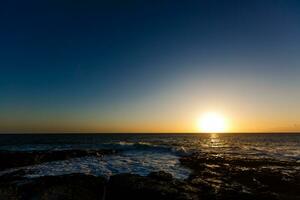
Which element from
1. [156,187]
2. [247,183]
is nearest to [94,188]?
[156,187]

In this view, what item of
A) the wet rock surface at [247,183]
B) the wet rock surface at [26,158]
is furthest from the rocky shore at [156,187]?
the wet rock surface at [26,158]

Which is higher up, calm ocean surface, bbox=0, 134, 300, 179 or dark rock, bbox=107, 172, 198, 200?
calm ocean surface, bbox=0, 134, 300, 179

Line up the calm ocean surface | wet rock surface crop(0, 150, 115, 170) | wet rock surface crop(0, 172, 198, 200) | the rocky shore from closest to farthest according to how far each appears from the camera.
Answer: wet rock surface crop(0, 172, 198, 200) → the rocky shore → the calm ocean surface → wet rock surface crop(0, 150, 115, 170)

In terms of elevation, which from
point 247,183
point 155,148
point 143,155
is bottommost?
point 247,183

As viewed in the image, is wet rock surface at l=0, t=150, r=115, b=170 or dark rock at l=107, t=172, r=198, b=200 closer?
dark rock at l=107, t=172, r=198, b=200

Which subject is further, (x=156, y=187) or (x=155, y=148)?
(x=155, y=148)

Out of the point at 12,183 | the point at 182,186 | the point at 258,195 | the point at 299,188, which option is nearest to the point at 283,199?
the point at 258,195

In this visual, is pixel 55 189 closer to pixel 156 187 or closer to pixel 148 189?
pixel 148 189

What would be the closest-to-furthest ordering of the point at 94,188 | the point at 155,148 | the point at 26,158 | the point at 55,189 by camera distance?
the point at 55,189 < the point at 94,188 < the point at 26,158 < the point at 155,148

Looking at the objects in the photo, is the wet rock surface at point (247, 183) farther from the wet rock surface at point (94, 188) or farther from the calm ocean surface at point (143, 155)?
the calm ocean surface at point (143, 155)

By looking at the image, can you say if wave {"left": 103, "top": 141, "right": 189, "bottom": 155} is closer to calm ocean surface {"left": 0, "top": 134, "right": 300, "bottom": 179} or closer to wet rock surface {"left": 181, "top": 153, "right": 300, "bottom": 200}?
calm ocean surface {"left": 0, "top": 134, "right": 300, "bottom": 179}

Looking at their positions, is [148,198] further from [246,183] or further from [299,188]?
[299,188]

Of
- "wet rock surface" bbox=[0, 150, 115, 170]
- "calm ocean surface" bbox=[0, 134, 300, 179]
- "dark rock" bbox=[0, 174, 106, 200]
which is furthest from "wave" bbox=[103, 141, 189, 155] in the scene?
"dark rock" bbox=[0, 174, 106, 200]

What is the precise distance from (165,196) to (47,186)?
6.13 meters
